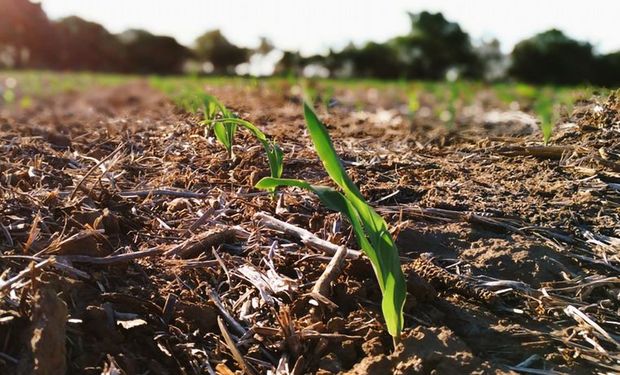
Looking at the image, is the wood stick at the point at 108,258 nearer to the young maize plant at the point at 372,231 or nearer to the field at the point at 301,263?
the field at the point at 301,263

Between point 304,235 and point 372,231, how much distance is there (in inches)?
18.7

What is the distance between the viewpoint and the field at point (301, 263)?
4.68 ft

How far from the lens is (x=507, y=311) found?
159 cm

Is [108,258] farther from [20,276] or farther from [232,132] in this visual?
[232,132]

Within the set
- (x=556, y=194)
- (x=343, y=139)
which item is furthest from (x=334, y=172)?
(x=343, y=139)

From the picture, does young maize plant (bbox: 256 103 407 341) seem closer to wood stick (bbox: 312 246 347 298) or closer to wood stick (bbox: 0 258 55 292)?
wood stick (bbox: 312 246 347 298)

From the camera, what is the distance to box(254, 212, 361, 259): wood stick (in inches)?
68.6

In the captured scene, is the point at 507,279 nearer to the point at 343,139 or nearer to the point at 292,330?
the point at 292,330

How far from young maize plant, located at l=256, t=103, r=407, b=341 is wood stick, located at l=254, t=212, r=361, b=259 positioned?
1.00 ft

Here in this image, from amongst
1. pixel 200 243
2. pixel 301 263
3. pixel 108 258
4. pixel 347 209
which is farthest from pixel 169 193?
pixel 347 209

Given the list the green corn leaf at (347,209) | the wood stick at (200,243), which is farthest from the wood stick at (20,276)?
the green corn leaf at (347,209)

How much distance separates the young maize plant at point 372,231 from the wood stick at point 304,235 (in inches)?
12.0

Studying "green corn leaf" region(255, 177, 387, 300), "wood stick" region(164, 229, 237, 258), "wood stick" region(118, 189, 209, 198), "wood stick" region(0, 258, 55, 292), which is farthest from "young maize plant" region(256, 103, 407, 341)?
"wood stick" region(118, 189, 209, 198)

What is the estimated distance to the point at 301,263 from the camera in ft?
5.80
